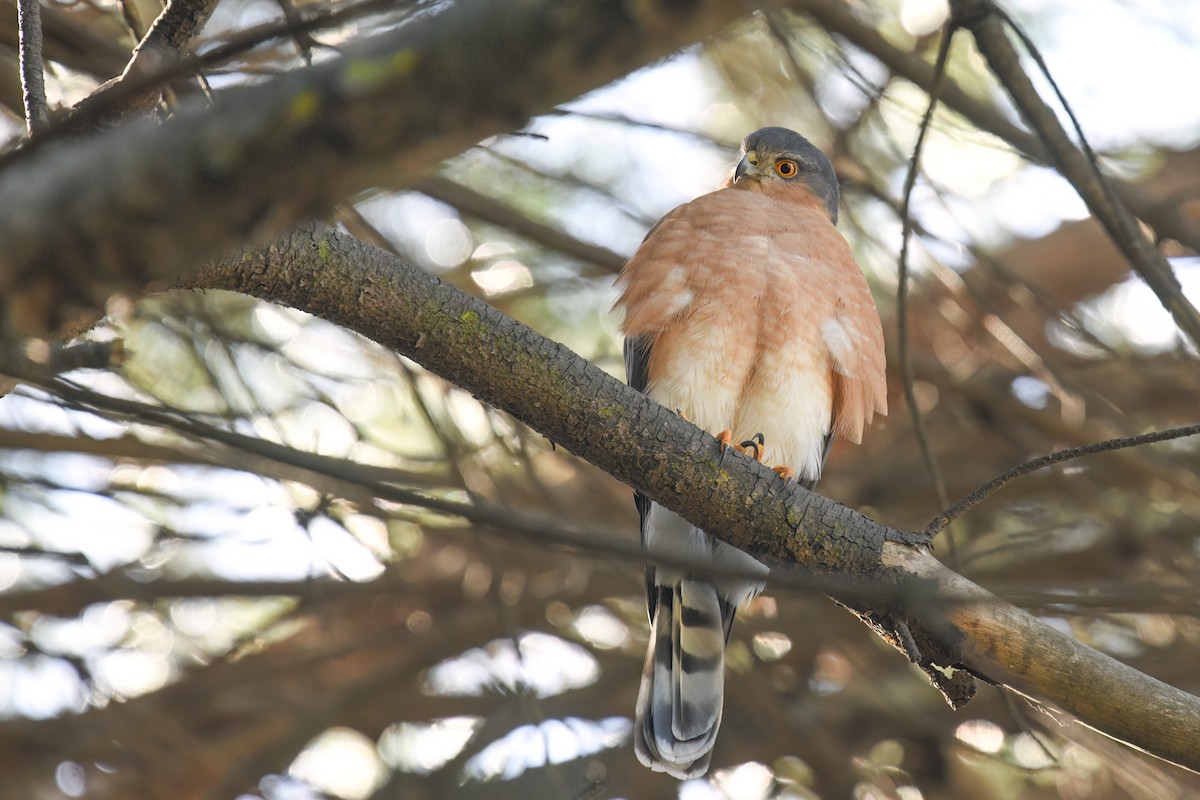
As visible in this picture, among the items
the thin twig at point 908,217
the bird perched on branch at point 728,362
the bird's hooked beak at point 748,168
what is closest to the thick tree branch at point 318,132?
the thin twig at point 908,217

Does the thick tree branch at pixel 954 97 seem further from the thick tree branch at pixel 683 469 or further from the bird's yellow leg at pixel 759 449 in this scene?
the thick tree branch at pixel 683 469

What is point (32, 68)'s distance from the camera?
6.69 ft

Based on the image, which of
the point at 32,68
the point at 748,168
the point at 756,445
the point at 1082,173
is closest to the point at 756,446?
the point at 756,445

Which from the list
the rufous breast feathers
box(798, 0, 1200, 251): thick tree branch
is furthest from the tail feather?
box(798, 0, 1200, 251): thick tree branch

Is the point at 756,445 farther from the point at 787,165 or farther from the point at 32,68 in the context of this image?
the point at 32,68

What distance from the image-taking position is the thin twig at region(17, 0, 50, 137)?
1.97 meters

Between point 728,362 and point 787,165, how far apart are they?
1391 millimetres

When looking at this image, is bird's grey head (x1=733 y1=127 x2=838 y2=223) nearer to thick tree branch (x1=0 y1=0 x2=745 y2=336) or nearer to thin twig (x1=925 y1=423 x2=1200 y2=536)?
thin twig (x1=925 y1=423 x2=1200 y2=536)

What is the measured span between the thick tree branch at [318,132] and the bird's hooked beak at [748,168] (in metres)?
4.24

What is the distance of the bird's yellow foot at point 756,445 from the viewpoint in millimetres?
4129

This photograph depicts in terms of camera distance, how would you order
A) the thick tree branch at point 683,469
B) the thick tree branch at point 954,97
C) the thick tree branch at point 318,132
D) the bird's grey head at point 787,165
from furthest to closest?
the bird's grey head at point 787,165 < the thick tree branch at point 954,97 < the thick tree branch at point 683,469 < the thick tree branch at point 318,132

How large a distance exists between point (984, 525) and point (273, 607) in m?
3.91

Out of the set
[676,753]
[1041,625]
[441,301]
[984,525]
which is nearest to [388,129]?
[441,301]

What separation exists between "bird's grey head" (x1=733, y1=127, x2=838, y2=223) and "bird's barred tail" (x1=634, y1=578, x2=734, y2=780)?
1.98 meters
